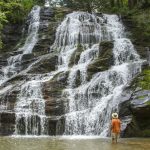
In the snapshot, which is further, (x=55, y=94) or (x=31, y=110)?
(x=55, y=94)

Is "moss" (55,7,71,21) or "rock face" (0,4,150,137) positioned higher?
"moss" (55,7,71,21)

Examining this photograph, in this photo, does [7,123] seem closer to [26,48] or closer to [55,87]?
[55,87]

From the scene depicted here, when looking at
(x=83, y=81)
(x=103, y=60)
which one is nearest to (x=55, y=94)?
(x=83, y=81)

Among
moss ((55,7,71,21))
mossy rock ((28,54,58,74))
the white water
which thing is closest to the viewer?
the white water

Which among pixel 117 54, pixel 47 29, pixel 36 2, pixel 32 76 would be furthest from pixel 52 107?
pixel 36 2

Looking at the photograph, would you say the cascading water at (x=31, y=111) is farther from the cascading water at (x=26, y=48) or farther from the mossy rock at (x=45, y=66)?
the cascading water at (x=26, y=48)

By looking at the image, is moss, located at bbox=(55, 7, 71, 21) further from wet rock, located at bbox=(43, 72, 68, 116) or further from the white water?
wet rock, located at bbox=(43, 72, 68, 116)

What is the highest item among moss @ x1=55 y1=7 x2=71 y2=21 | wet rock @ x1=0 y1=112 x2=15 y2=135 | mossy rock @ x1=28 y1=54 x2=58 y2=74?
moss @ x1=55 y1=7 x2=71 y2=21

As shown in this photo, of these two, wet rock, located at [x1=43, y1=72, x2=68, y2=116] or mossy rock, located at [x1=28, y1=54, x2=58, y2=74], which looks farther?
mossy rock, located at [x1=28, y1=54, x2=58, y2=74]

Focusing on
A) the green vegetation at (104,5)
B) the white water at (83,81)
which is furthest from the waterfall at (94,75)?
the green vegetation at (104,5)

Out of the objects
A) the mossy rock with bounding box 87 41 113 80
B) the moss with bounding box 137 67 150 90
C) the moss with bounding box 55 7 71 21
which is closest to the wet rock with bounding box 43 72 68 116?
the mossy rock with bounding box 87 41 113 80

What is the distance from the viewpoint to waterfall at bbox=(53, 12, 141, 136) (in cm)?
2386

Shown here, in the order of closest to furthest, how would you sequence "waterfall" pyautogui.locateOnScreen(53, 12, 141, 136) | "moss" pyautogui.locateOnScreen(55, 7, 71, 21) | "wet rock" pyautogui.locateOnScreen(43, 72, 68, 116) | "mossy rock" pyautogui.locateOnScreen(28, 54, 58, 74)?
"waterfall" pyautogui.locateOnScreen(53, 12, 141, 136), "wet rock" pyautogui.locateOnScreen(43, 72, 68, 116), "mossy rock" pyautogui.locateOnScreen(28, 54, 58, 74), "moss" pyautogui.locateOnScreen(55, 7, 71, 21)

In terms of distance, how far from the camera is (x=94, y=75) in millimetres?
28312
